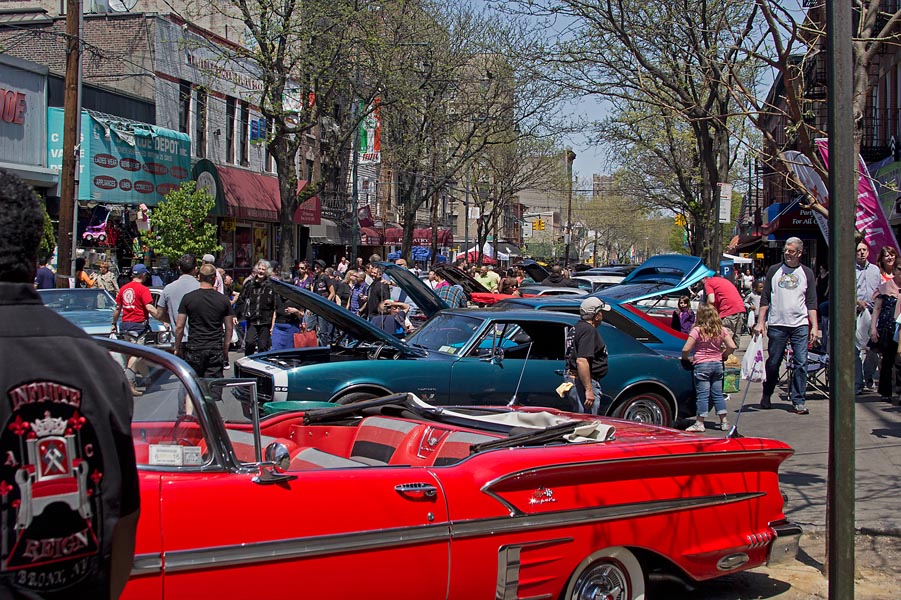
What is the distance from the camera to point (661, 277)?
1872 cm

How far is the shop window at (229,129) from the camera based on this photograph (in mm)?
31534

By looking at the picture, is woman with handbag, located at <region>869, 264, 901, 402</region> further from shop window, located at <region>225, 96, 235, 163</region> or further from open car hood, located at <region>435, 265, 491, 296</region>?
shop window, located at <region>225, 96, 235, 163</region>

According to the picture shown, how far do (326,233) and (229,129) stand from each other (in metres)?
8.83

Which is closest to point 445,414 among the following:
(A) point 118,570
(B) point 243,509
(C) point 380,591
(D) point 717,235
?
(C) point 380,591

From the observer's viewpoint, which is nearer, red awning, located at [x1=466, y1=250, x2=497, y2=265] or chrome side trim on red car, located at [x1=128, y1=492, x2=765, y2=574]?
chrome side trim on red car, located at [x1=128, y1=492, x2=765, y2=574]

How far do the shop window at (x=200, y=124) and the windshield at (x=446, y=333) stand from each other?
830 inches

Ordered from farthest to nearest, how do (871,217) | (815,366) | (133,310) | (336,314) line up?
(133,310), (815,366), (336,314), (871,217)

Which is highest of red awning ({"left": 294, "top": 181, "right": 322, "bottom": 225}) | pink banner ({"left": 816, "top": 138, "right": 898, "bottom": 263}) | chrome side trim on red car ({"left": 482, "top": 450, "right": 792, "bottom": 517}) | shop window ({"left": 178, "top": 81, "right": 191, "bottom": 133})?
shop window ({"left": 178, "top": 81, "right": 191, "bottom": 133})

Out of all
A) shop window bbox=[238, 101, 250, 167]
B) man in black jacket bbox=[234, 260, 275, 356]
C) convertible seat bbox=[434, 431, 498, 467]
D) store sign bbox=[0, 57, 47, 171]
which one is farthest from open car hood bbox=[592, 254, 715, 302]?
shop window bbox=[238, 101, 250, 167]

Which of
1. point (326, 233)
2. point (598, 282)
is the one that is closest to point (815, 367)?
point (598, 282)

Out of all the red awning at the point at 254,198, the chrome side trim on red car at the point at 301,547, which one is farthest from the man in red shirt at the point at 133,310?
the red awning at the point at 254,198

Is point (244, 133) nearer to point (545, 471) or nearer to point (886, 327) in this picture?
point (886, 327)

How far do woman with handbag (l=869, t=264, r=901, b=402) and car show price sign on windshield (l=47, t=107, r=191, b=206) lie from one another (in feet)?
60.3

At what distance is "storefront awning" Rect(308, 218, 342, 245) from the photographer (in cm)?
3910
